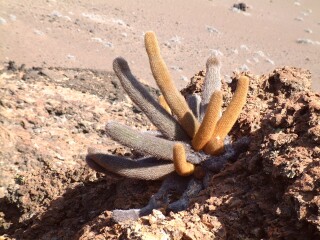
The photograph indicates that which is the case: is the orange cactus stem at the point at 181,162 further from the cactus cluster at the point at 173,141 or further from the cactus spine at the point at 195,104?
the cactus spine at the point at 195,104

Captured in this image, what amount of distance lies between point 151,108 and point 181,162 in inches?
20.8

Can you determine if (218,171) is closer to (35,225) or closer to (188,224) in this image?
(188,224)

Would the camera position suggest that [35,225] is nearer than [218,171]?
No

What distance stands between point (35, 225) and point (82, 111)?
187 cm

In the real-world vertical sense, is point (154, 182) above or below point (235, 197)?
below

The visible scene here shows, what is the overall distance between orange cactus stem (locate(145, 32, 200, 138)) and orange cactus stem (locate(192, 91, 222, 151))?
0.15 metres

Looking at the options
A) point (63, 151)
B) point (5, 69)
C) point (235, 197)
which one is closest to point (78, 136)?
point (63, 151)

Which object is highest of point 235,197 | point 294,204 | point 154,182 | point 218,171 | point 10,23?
point 294,204

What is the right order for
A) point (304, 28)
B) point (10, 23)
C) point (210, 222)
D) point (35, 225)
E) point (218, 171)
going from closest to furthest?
point (210, 222) < point (218, 171) < point (35, 225) < point (10, 23) < point (304, 28)

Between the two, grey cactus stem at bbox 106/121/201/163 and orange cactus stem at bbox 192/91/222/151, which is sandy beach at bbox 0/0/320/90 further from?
orange cactus stem at bbox 192/91/222/151

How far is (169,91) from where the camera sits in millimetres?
2973

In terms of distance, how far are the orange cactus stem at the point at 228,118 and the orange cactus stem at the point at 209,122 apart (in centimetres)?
5

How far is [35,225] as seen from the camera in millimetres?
3371

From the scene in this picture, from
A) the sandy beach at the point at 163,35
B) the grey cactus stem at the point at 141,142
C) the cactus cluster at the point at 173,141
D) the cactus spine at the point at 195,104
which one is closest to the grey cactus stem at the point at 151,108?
the cactus cluster at the point at 173,141
